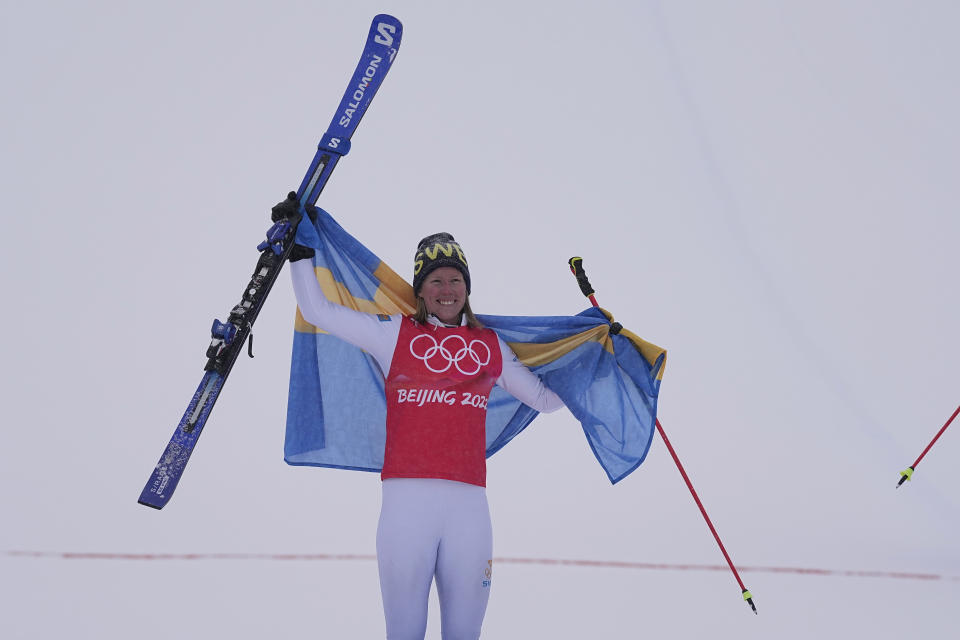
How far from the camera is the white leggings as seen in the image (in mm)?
2359

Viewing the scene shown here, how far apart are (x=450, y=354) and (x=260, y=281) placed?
619mm

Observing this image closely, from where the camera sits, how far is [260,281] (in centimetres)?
271

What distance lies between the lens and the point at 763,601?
4.22 meters

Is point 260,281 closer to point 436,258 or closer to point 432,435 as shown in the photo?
point 436,258

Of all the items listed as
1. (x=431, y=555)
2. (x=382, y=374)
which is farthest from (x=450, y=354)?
(x=431, y=555)

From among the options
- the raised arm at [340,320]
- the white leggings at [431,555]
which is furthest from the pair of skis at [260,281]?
the white leggings at [431,555]

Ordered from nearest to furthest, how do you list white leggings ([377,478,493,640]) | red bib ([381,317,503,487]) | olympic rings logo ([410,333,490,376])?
1. white leggings ([377,478,493,640])
2. red bib ([381,317,503,487])
3. olympic rings logo ([410,333,490,376])

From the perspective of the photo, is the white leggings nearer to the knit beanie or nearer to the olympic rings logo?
the olympic rings logo

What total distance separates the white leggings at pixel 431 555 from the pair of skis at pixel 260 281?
67 centimetres

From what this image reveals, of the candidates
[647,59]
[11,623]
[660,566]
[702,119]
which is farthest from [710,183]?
[11,623]

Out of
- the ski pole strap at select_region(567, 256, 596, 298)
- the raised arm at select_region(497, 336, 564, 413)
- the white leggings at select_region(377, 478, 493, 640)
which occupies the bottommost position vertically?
the white leggings at select_region(377, 478, 493, 640)

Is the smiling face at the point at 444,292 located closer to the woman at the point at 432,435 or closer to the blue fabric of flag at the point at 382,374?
the woman at the point at 432,435

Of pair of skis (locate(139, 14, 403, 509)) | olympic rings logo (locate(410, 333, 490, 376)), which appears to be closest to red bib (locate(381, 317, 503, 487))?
olympic rings logo (locate(410, 333, 490, 376))

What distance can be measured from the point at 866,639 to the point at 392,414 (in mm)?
2246
